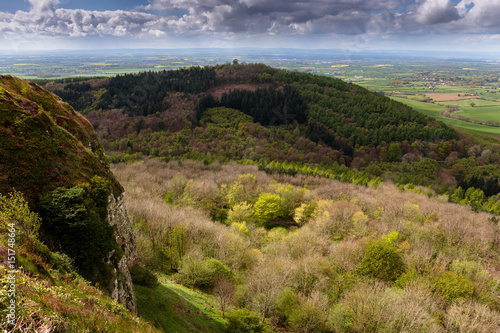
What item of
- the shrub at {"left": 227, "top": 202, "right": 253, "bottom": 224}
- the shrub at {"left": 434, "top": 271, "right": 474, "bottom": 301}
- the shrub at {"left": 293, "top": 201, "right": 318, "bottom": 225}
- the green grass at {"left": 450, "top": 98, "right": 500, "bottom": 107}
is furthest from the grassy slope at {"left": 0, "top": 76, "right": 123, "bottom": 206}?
the green grass at {"left": 450, "top": 98, "right": 500, "bottom": 107}

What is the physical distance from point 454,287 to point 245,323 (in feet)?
74.6

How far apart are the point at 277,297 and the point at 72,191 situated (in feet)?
74.1

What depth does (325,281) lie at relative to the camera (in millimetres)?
29578

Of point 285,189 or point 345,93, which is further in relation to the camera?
point 345,93

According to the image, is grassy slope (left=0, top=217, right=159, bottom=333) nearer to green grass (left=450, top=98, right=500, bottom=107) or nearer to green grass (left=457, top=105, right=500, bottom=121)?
green grass (left=457, top=105, right=500, bottom=121)

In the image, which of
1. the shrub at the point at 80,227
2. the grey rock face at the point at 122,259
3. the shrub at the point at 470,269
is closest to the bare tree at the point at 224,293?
the grey rock face at the point at 122,259

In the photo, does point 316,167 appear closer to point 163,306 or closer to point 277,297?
point 277,297

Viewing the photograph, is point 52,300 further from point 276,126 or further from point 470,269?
point 276,126

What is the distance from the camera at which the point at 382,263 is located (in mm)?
30859

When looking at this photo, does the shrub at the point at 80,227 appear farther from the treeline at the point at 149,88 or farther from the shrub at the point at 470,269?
the treeline at the point at 149,88

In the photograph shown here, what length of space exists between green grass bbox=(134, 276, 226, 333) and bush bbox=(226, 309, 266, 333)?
2642mm

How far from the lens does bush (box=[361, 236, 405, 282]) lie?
3083 cm

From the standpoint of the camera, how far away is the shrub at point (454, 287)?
25969mm

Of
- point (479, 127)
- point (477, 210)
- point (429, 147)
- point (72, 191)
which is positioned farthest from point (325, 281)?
point (479, 127)
